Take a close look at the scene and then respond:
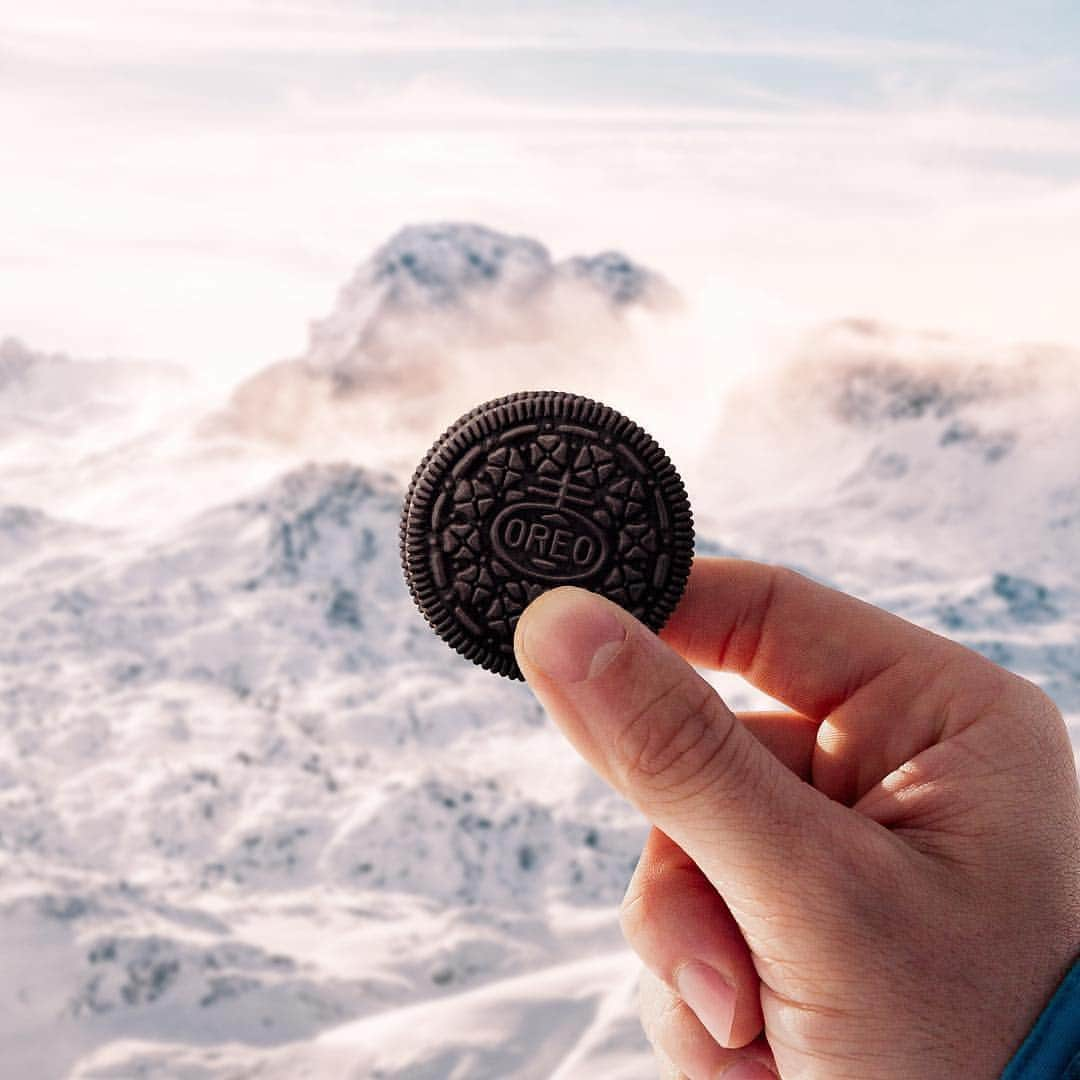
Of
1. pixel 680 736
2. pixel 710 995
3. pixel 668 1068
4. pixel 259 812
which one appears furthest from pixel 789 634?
pixel 259 812

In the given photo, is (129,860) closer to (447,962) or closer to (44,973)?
(44,973)

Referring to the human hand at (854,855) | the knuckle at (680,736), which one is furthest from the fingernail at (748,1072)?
the knuckle at (680,736)

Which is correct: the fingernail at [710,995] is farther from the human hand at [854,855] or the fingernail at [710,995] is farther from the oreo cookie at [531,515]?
the oreo cookie at [531,515]

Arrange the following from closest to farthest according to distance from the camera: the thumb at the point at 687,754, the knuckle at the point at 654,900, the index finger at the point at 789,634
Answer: the thumb at the point at 687,754
the knuckle at the point at 654,900
the index finger at the point at 789,634

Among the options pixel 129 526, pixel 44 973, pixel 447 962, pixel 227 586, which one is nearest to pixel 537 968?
pixel 447 962

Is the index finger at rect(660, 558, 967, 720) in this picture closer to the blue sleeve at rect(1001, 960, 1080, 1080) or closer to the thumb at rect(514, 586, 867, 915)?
the thumb at rect(514, 586, 867, 915)

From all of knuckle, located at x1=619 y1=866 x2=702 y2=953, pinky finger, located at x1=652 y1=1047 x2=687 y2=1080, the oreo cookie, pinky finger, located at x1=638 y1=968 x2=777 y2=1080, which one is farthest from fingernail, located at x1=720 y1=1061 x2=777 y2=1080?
the oreo cookie
